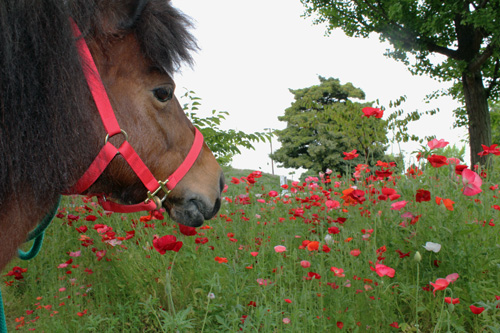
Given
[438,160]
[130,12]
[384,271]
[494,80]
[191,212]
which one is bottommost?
[384,271]

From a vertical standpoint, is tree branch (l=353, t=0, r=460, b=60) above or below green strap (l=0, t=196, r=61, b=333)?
above

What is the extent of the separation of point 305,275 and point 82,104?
6.57 feet

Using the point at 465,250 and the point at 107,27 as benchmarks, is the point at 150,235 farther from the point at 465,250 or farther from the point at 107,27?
the point at 465,250

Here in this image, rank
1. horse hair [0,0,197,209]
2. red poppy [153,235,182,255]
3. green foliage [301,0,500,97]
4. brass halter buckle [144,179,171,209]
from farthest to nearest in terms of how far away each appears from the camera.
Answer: green foliage [301,0,500,97]
red poppy [153,235,182,255]
brass halter buckle [144,179,171,209]
horse hair [0,0,197,209]

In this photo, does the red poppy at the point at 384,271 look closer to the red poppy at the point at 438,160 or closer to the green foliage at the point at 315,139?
the red poppy at the point at 438,160

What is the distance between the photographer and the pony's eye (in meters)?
1.63

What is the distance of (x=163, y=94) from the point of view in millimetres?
1651

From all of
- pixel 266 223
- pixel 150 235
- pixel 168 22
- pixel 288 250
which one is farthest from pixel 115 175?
pixel 266 223

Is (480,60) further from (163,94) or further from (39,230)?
(39,230)

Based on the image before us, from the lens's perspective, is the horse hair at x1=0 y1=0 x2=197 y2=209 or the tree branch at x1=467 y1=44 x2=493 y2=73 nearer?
the horse hair at x1=0 y1=0 x2=197 y2=209

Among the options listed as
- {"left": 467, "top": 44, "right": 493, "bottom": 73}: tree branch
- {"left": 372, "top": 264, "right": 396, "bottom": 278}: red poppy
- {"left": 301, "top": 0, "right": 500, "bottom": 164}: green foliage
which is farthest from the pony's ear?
{"left": 467, "top": 44, "right": 493, "bottom": 73}: tree branch

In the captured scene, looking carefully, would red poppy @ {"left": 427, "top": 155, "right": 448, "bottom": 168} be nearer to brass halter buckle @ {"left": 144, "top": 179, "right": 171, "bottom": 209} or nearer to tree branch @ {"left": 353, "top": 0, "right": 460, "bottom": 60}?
brass halter buckle @ {"left": 144, "top": 179, "right": 171, "bottom": 209}

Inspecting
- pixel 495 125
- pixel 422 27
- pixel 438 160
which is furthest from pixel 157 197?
pixel 495 125

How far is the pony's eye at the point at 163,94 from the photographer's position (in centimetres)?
163
